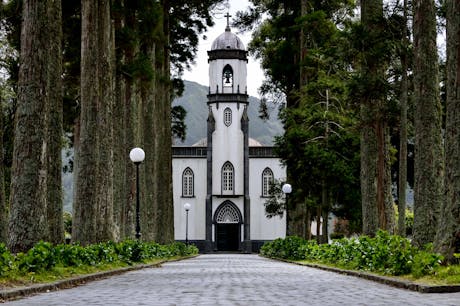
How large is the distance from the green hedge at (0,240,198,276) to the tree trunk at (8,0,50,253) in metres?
0.56

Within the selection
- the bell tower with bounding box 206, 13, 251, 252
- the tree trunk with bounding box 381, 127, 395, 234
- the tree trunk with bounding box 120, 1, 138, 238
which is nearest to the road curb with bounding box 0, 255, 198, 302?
the tree trunk with bounding box 381, 127, 395, 234

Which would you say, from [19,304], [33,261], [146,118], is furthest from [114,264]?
[146,118]

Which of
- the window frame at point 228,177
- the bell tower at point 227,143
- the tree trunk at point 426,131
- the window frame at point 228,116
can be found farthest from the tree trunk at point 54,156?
the window frame at point 228,116

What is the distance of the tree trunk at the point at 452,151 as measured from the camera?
12.2 meters

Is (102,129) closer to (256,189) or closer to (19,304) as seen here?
(19,304)

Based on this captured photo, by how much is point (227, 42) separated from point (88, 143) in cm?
5763

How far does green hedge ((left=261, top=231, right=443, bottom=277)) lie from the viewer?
12.5 metres

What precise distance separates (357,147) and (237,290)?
20172 mm

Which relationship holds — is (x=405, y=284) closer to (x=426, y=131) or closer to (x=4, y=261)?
(x=426, y=131)

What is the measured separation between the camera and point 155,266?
24359mm

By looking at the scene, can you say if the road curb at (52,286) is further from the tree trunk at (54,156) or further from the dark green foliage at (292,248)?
the dark green foliage at (292,248)

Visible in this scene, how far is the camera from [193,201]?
75500 mm

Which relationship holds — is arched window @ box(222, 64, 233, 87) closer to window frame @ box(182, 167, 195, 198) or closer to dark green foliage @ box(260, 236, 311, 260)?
window frame @ box(182, 167, 195, 198)

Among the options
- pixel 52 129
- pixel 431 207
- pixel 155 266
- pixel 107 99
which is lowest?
pixel 155 266
